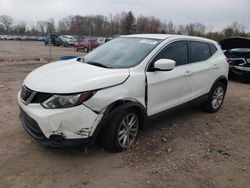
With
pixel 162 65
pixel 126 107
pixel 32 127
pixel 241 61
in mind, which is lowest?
pixel 32 127

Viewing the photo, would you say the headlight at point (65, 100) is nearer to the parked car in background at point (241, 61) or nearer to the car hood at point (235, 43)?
the parked car in background at point (241, 61)

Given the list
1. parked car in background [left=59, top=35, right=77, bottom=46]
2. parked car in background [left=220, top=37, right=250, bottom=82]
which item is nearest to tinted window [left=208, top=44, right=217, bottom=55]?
parked car in background [left=220, top=37, right=250, bottom=82]

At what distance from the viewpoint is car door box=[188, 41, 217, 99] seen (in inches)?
196

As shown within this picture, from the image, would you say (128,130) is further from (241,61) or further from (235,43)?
(235,43)

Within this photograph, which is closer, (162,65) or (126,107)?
(126,107)

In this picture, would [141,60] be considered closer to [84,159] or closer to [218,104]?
[84,159]

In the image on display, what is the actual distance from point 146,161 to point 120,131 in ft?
1.75

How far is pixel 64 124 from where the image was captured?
A: 321cm

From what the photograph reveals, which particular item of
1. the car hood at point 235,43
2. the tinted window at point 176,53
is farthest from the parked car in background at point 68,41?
the tinted window at point 176,53

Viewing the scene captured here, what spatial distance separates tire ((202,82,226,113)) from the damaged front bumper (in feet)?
10.1

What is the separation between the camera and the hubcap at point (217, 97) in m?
5.82

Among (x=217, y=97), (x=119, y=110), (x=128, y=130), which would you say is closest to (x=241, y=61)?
(x=217, y=97)

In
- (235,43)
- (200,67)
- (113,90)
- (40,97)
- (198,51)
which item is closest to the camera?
(40,97)

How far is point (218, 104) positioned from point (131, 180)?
3477 millimetres
